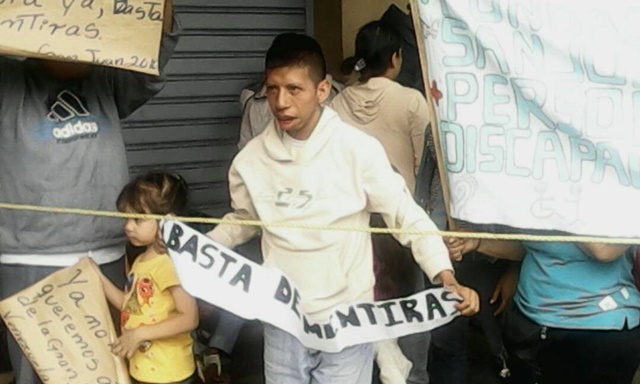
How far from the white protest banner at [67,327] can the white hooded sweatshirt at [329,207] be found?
683mm

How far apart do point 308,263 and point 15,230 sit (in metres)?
1.05

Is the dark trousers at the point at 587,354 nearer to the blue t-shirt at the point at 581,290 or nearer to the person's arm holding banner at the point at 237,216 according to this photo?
the blue t-shirt at the point at 581,290

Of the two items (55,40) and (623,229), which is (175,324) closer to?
(55,40)

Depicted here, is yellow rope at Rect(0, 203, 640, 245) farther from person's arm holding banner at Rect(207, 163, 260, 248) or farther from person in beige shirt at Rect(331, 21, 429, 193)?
person in beige shirt at Rect(331, 21, 429, 193)

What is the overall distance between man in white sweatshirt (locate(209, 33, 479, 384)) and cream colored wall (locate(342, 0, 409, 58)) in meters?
3.02

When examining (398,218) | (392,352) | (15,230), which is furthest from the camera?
(392,352)

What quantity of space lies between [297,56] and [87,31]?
0.71 meters

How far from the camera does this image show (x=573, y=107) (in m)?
2.65

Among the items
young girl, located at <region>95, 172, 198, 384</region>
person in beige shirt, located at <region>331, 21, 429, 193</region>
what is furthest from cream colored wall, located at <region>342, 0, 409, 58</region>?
A: young girl, located at <region>95, 172, 198, 384</region>

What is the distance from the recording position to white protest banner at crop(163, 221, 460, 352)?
2857 millimetres

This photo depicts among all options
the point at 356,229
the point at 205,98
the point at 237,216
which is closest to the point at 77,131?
the point at 237,216

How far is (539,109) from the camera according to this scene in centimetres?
268

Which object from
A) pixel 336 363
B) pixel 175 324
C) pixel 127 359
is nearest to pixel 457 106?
pixel 336 363

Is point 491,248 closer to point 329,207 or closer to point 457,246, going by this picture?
point 457,246
